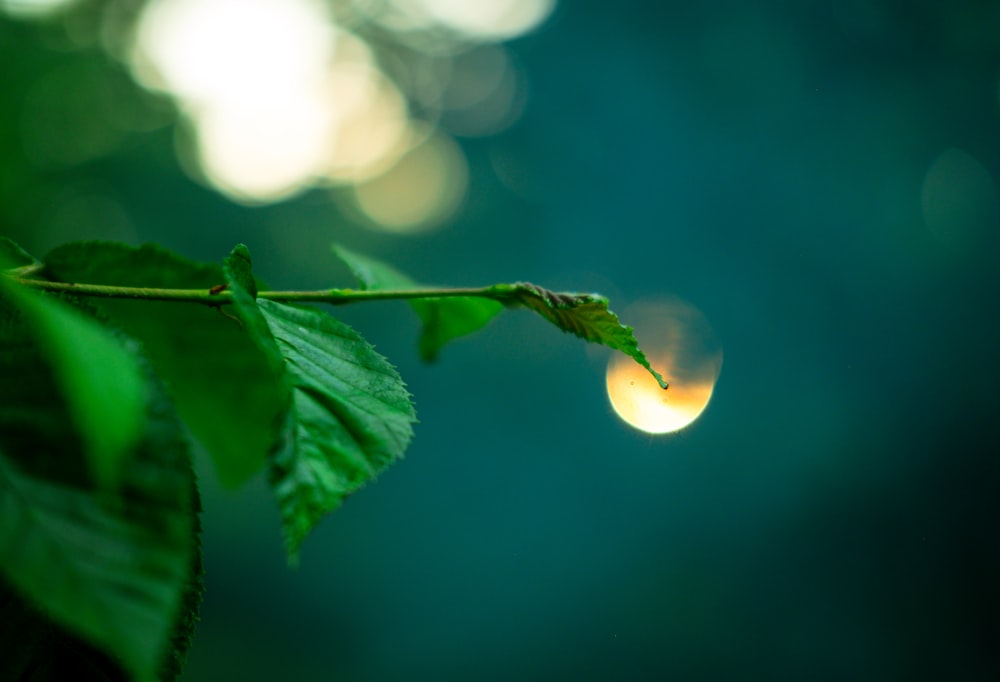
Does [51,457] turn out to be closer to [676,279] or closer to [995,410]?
[995,410]

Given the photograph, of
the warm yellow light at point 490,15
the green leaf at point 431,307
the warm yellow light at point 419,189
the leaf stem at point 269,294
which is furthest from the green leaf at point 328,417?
the warm yellow light at point 419,189

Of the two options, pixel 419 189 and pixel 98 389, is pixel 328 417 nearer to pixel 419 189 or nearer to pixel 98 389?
pixel 98 389

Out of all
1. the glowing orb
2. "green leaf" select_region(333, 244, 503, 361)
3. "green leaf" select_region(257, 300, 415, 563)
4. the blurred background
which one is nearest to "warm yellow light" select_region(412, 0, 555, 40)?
the blurred background

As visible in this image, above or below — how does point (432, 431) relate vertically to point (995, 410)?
above

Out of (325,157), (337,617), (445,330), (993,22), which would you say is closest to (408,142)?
(325,157)

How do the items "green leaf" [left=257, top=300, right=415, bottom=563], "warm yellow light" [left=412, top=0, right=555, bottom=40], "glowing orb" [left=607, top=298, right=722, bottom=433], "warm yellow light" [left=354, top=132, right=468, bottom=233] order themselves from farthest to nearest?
"warm yellow light" [left=354, top=132, right=468, bottom=233]
"warm yellow light" [left=412, top=0, right=555, bottom=40]
"glowing orb" [left=607, top=298, right=722, bottom=433]
"green leaf" [left=257, top=300, right=415, bottom=563]

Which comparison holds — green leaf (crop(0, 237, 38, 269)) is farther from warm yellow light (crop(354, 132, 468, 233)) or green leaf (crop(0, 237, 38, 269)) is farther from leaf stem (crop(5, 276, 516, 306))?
warm yellow light (crop(354, 132, 468, 233))
